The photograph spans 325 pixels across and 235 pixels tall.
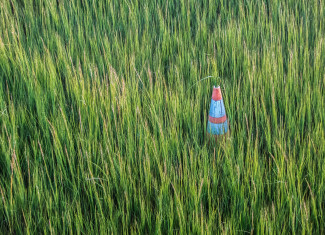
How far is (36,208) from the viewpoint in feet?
5.88

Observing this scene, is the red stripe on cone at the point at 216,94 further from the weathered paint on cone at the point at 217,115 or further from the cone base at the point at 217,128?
the cone base at the point at 217,128

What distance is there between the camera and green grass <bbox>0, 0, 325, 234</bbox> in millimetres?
1763

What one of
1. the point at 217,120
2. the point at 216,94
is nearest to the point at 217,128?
the point at 217,120

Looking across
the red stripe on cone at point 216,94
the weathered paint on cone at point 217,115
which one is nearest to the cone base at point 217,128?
the weathered paint on cone at point 217,115

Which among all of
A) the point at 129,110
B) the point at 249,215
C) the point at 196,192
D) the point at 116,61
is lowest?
the point at 249,215

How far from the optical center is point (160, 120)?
2182mm

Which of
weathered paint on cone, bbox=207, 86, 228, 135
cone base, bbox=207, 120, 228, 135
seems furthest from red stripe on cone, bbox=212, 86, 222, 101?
cone base, bbox=207, 120, 228, 135

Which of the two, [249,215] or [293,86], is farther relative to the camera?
[293,86]

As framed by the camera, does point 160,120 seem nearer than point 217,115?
No

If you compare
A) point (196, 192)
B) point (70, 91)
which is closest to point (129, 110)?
point (70, 91)

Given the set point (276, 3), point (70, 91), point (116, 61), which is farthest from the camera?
point (276, 3)

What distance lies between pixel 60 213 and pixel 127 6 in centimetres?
194

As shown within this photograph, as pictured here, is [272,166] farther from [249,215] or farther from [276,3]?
[276,3]

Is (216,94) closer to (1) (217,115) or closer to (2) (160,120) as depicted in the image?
(1) (217,115)
